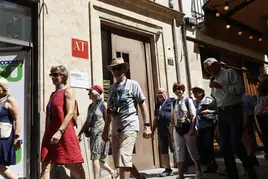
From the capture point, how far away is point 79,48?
21.1 ft

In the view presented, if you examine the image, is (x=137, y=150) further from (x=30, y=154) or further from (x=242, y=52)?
(x=242, y=52)

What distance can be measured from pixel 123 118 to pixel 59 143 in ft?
2.78

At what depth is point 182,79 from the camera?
28.5 feet

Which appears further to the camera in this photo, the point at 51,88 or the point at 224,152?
the point at 51,88

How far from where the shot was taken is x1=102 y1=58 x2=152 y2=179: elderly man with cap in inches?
136

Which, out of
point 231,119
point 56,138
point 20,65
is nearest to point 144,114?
point 56,138

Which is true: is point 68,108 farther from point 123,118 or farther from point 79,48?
point 79,48

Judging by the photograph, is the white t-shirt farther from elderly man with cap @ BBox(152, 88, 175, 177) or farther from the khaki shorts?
elderly man with cap @ BBox(152, 88, 175, 177)

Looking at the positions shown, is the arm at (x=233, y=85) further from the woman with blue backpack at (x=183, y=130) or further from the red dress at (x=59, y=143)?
the red dress at (x=59, y=143)

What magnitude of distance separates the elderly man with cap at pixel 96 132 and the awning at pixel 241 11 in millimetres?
3237

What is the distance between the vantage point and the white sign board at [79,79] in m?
6.19

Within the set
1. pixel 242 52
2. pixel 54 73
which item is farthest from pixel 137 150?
pixel 242 52

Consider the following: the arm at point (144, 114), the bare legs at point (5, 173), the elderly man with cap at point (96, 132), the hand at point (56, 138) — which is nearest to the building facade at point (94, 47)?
the elderly man with cap at point (96, 132)

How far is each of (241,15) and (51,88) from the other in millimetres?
4580
